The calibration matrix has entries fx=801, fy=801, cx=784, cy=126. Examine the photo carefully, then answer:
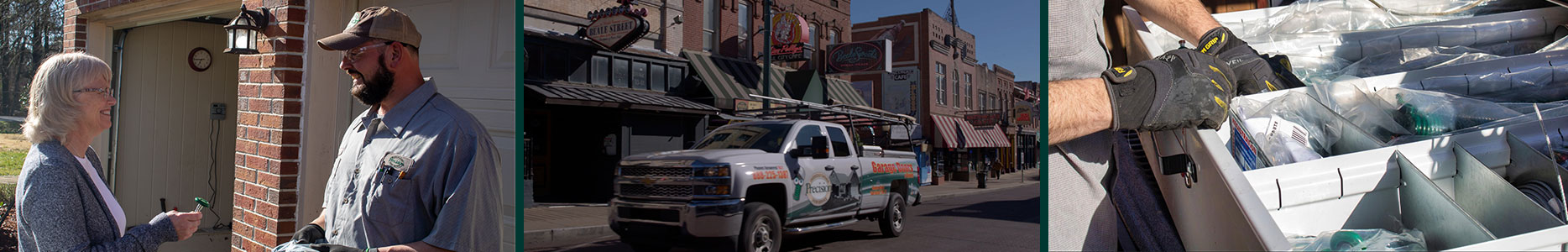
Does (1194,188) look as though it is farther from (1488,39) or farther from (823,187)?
(1488,39)

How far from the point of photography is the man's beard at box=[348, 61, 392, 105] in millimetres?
2340

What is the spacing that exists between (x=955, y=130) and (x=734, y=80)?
0.62 metres

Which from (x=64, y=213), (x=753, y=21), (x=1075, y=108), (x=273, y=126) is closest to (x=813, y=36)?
(x=753, y=21)

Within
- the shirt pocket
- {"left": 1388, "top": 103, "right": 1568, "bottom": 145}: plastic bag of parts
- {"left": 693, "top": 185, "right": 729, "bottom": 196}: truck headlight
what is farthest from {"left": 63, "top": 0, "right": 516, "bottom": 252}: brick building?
{"left": 1388, "top": 103, "right": 1568, "bottom": 145}: plastic bag of parts

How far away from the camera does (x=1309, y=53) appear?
2854mm

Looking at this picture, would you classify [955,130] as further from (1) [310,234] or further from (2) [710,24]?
(1) [310,234]

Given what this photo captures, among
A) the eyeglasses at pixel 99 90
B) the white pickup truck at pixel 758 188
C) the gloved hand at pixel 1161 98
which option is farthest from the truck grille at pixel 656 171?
the eyeglasses at pixel 99 90

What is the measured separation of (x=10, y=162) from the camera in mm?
7852

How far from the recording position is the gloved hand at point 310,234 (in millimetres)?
2336

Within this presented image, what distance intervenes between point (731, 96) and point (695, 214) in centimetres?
33

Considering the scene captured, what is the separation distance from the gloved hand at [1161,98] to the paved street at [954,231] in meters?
0.42

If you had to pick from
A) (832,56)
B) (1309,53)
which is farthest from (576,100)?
(1309,53)

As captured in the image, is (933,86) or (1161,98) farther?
(933,86)

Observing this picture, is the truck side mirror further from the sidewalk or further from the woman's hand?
the woman's hand
